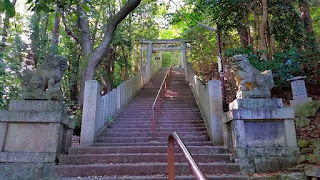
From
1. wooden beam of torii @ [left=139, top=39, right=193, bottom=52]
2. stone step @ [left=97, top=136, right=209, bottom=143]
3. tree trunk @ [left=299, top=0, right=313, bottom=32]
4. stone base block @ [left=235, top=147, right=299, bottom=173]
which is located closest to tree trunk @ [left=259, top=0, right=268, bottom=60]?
tree trunk @ [left=299, top=0, right=313, bottom=32]

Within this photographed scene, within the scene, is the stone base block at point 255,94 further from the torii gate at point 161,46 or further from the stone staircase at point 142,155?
the torii gate at point 161,46

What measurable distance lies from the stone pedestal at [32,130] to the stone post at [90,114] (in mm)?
1106

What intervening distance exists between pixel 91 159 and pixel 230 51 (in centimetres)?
600

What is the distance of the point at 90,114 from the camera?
548 cm

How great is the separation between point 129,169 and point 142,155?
1.62ft

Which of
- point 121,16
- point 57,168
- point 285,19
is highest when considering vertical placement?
point 285,19

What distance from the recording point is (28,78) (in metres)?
4.51

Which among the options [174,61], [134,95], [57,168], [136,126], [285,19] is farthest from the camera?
[174,61]

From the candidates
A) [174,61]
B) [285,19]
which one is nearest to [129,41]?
[285,19]

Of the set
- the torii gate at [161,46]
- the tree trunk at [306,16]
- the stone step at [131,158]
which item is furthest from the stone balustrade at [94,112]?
the torii gate at [161,46]

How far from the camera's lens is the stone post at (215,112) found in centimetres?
535

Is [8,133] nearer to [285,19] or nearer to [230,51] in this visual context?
[230,51]

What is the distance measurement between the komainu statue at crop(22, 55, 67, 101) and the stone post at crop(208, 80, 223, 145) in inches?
136

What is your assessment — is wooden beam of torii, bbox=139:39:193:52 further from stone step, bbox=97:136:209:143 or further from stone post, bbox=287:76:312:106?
stone step, bbox=97:136:209:143
